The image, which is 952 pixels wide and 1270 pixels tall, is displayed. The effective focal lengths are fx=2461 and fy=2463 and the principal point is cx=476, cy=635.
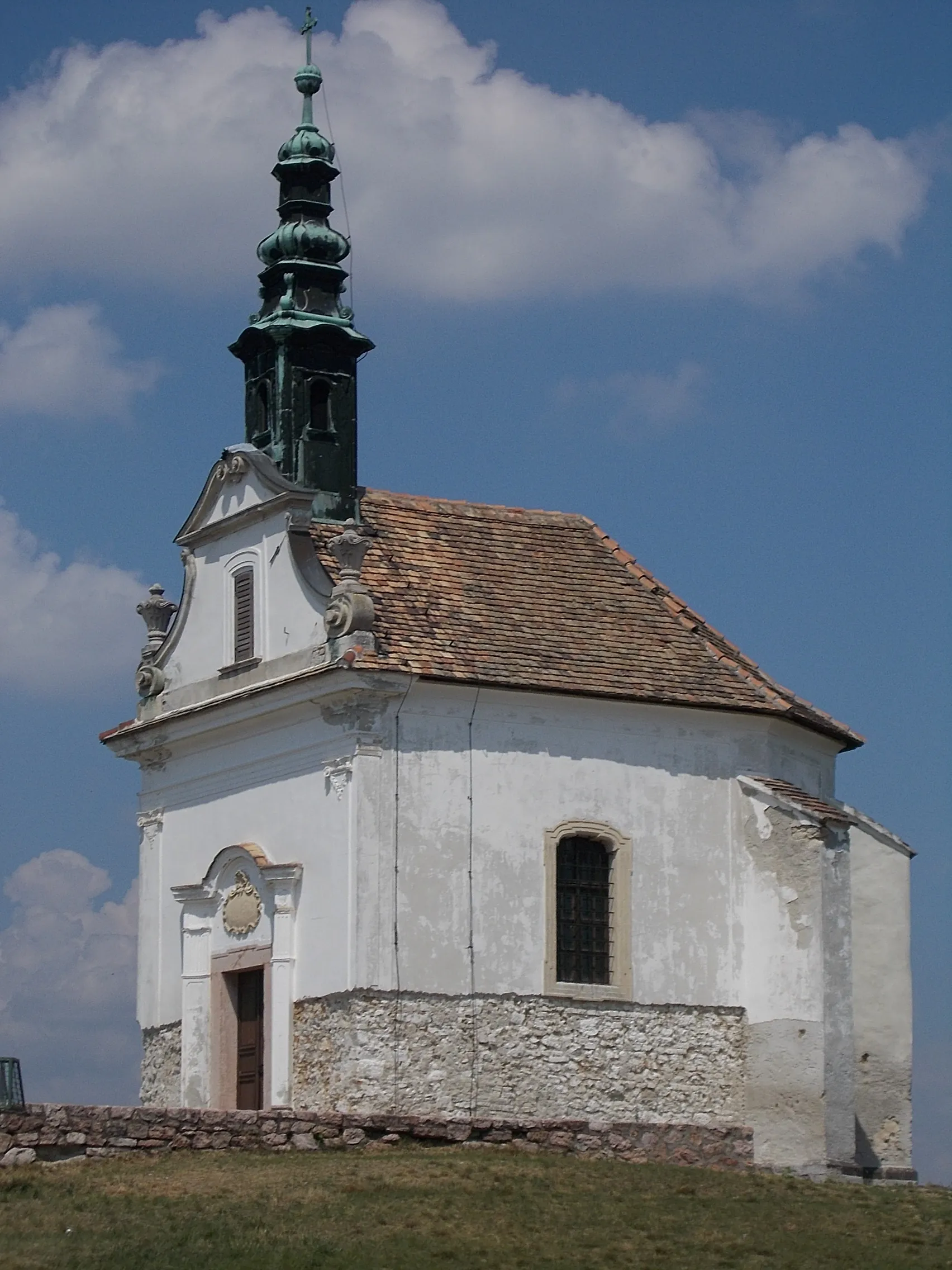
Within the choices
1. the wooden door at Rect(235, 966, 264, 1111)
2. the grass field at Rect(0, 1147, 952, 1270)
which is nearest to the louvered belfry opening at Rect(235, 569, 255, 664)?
the wooden door at Rect(235, 966, 264, 1111)

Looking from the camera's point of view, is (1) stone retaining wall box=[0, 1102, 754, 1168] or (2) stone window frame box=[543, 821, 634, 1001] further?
(2) stone window frame box=[543, 821, 634, 1001]

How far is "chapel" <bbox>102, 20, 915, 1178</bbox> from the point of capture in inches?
1415

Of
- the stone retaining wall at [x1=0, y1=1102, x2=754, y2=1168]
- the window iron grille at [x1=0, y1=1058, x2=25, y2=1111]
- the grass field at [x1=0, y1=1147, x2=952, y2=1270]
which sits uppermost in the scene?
the window iron grille at [x1=0, y1=1058, x2=25, y2=1111]

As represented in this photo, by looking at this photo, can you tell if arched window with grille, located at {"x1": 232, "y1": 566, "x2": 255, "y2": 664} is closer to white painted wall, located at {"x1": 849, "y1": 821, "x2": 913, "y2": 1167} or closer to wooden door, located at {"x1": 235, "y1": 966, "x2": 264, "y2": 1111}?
wooden door, located at {"x1": 235, "y1": 966, "x2": 264, "y2": 1111}

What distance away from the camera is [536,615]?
128 feet

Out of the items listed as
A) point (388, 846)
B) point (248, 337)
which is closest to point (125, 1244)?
point (388, 846)

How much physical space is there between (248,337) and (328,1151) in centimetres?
1456

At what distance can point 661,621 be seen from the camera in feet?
132

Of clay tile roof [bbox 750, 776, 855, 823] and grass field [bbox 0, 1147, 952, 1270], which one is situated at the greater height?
clay tile roof [bbox 750, 776, 855, 823]

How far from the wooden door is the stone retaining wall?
16.5 ft

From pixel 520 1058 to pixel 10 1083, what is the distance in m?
8.29

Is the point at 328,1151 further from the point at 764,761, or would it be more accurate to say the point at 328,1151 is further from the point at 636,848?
the point at 764,761

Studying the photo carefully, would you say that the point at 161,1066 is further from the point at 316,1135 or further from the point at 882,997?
the point at 882,997

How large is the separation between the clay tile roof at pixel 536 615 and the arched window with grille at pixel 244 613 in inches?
56.3
